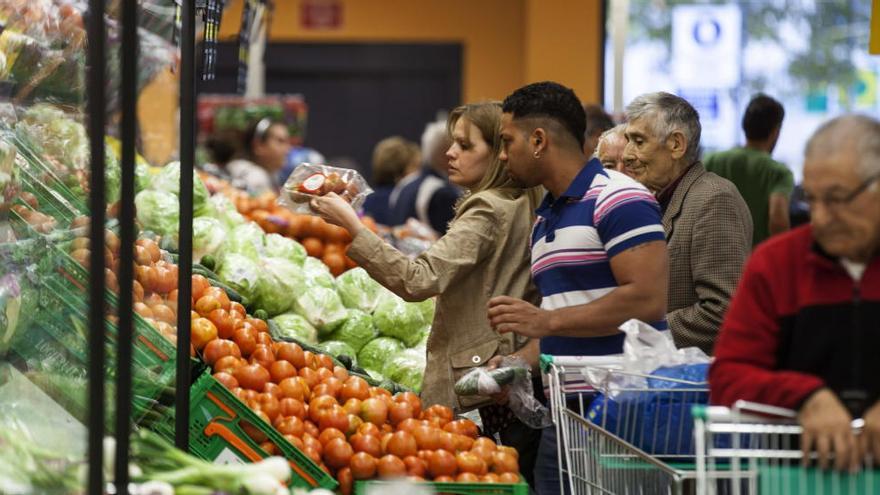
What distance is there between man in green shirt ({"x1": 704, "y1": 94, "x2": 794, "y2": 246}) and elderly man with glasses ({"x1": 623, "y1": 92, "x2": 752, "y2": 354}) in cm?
254

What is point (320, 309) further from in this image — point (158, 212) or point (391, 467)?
point (391, 467)

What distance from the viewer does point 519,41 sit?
1464cm

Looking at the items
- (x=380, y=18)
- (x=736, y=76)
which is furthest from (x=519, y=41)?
(x=736, y=76)

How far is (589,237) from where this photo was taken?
11.6ft

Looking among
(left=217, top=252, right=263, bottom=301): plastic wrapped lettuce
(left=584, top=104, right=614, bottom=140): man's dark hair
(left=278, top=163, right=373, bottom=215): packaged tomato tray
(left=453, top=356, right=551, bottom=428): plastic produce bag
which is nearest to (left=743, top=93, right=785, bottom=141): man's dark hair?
(left=584, top=104, right=614, bottom=140): man's dark hair

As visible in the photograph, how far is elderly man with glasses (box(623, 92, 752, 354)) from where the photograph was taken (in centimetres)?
390

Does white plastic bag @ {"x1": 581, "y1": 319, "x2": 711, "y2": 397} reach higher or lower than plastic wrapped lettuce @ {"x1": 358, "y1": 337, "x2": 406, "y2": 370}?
higher

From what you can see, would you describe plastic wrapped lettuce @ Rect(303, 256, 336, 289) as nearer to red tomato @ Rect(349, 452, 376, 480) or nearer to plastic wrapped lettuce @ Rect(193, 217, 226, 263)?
plastic wrapped lettuce @ Rect(193, 217, 226, 263)

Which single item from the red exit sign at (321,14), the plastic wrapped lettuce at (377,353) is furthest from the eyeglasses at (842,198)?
the red exit sign at (321,14)

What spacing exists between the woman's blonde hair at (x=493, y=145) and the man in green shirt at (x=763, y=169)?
8.37 feet

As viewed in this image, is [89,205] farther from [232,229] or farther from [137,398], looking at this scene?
[232,229]

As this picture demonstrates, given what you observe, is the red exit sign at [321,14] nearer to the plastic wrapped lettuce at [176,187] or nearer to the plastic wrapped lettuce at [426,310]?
the plastic wrapped lettuce at [176,187]

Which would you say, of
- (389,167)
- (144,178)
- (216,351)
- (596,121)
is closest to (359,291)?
(144,178)

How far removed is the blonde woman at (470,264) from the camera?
4.05 metres
